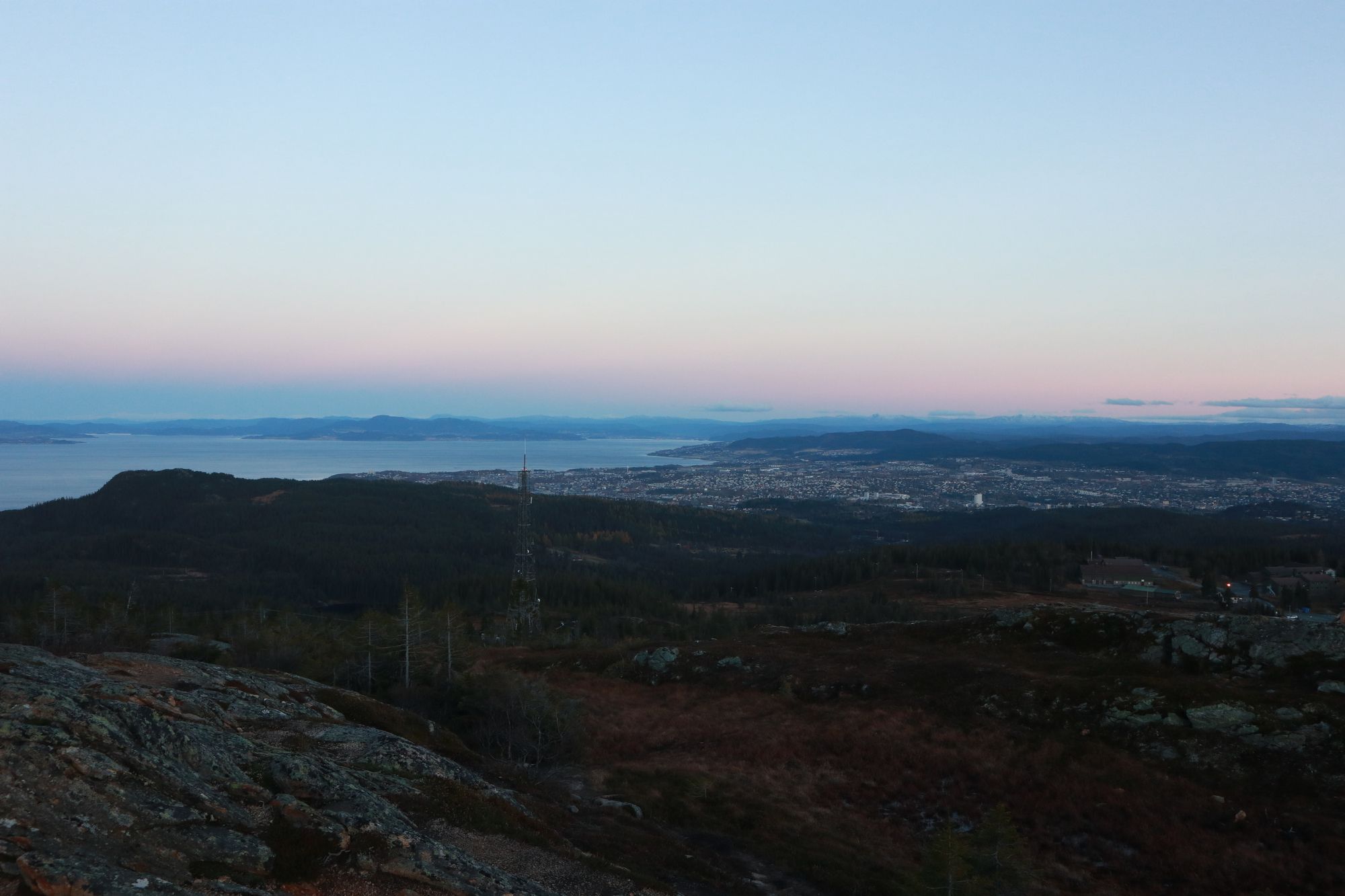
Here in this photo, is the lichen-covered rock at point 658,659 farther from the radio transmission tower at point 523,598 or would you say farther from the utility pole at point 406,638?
the radio transmission tower at point 523,598

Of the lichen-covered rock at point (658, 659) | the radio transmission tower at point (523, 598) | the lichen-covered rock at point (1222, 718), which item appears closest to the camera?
the lichen-covered rock at point (1222, 718)

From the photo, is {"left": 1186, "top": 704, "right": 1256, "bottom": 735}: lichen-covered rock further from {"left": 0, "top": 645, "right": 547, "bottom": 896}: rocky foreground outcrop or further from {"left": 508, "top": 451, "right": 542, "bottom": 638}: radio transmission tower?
{"left": 508, "top": 451, "right": 542, "bottom": 638}: radio transmission tower

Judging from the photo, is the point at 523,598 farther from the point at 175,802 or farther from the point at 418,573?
the point at 418,573

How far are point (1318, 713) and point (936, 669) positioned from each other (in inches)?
692

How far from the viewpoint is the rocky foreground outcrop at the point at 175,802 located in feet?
41.1

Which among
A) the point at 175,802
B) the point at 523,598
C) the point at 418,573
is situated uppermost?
the point at 175,802

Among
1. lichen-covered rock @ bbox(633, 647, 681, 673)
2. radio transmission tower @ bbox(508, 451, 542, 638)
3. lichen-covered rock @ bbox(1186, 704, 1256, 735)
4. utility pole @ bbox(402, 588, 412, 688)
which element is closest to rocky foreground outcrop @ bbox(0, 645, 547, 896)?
utility pole @ bbox(402, 588, 412, 688)

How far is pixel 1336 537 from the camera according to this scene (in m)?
150

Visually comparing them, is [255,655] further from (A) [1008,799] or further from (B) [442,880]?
(A) [1008,799]

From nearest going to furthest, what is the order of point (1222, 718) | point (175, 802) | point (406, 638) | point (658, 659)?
point (175, 802) < point (1222, 718) < point (406, 638) < point (658, 659)

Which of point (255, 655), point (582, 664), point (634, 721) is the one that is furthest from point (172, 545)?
point (634, 721)

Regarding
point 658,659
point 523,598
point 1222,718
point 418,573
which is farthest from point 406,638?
point 418,573

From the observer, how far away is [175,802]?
14.8 m

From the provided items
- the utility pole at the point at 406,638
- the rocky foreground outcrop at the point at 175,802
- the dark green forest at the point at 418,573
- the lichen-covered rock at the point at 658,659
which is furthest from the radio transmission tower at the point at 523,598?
the rocky foreground outcrop at the point at 175,802
